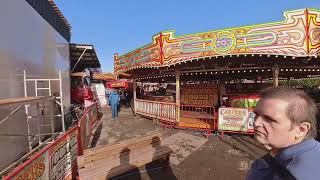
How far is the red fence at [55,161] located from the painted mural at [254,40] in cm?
615

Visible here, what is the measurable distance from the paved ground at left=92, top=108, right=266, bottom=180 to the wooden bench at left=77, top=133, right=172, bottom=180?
481 mm

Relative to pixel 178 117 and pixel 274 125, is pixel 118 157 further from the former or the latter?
pixel 178 117

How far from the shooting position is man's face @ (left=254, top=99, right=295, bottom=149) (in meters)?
1.25

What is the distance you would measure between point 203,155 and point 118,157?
10.2 feet

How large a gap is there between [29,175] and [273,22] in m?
9.11

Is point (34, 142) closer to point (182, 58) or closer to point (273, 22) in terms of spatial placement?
point (182, 58)

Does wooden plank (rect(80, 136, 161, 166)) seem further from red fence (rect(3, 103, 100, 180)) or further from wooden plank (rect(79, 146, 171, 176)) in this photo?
red fence (rect(3, 103, 100, 180))

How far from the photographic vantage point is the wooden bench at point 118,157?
493 centimetres

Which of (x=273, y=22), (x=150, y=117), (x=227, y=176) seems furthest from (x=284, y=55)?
(x=150, y=117)

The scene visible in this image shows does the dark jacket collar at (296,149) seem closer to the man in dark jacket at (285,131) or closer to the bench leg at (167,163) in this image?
the man in dark jacket at (285,131)

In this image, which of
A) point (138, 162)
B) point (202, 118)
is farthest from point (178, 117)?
point (138, 162)

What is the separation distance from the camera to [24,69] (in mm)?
7949

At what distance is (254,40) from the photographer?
9.74 m

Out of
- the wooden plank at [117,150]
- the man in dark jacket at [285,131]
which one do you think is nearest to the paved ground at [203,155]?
the wooden plank at [117,150]
